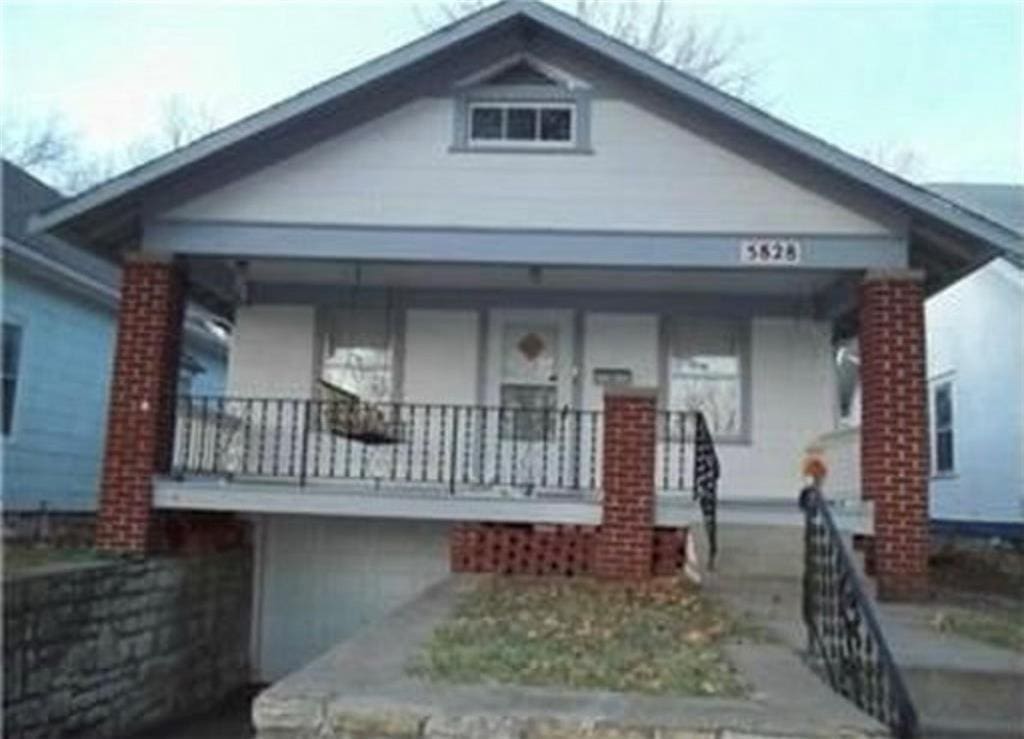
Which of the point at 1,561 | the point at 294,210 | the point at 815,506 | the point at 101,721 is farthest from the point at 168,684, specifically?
the point at 815,506

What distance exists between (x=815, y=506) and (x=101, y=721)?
6404mm

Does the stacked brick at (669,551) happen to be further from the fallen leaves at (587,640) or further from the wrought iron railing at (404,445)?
the wrought iron railing at (404,445)

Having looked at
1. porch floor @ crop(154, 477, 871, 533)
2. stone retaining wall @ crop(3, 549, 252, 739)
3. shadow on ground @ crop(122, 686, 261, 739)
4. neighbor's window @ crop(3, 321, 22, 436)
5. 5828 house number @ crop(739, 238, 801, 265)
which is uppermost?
5828 house number @ crop(739, 238, 801, 265)

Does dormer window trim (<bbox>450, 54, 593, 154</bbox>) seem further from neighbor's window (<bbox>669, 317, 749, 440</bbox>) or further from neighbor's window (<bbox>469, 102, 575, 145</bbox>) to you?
neighbor's window (<bbox>669, 317, 749, 440</bbox>)

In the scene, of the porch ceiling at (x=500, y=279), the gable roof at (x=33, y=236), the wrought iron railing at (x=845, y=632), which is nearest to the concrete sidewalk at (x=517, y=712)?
the wrought iron railing at (x=845, y=632)

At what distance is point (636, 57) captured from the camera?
1200 centimetres

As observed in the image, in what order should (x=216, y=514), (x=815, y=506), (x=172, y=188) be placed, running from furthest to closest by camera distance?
1. (x=216, y=514)
2. (x=172, y=188)
3. (x=815, y=506)

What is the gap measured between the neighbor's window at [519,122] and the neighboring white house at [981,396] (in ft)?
23.4

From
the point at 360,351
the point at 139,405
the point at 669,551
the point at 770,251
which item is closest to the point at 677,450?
the point at 669,551

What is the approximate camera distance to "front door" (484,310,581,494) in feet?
46.8

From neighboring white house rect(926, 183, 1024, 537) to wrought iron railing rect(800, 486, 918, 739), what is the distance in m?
10.6

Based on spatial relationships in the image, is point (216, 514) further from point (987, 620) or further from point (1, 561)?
point (987, 620)

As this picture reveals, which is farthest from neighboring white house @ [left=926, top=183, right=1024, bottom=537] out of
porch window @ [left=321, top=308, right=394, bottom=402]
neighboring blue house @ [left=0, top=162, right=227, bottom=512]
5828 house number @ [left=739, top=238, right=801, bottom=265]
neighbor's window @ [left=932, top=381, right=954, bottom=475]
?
neighboring blue house @ [left=0, top=162, right=227, bottom=512]

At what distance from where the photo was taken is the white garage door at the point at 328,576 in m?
14.3
